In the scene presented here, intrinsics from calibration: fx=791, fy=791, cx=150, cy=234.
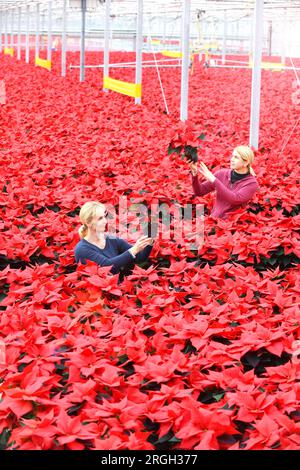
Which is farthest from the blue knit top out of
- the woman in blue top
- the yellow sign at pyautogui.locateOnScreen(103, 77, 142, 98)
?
the yellow sign at pyautogui.locateOnScreen(103, 77, 142, 98)

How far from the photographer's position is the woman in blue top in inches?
185

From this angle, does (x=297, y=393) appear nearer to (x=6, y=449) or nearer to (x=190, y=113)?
(x=6, y=449)

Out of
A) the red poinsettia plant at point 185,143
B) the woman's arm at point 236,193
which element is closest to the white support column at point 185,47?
the red poinsettia plant at point 185,143

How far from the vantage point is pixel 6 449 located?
2.57m

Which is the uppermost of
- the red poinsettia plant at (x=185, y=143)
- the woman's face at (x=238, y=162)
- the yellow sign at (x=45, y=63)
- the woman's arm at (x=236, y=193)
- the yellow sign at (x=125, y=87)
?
the yellow sign at (x=45, y=63)

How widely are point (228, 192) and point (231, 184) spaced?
1.02 ft

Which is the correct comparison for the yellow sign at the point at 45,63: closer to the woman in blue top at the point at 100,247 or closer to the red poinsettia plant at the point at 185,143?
the red poinsettia plant at the point at 185,143

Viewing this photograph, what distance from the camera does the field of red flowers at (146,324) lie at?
264 cm

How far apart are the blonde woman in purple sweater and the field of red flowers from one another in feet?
0.54

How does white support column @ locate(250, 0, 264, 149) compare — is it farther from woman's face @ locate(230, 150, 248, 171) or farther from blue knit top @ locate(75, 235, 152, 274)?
blue knit top @ locate(75, 235, 152, 274)

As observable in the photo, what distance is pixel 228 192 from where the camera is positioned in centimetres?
607

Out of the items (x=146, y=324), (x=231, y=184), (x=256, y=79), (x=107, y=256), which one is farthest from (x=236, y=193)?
(x=256, y=79)

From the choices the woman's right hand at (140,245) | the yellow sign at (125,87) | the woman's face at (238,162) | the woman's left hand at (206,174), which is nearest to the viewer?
the woman's right hand at (140,245)

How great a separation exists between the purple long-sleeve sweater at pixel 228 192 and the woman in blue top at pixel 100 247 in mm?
1393
